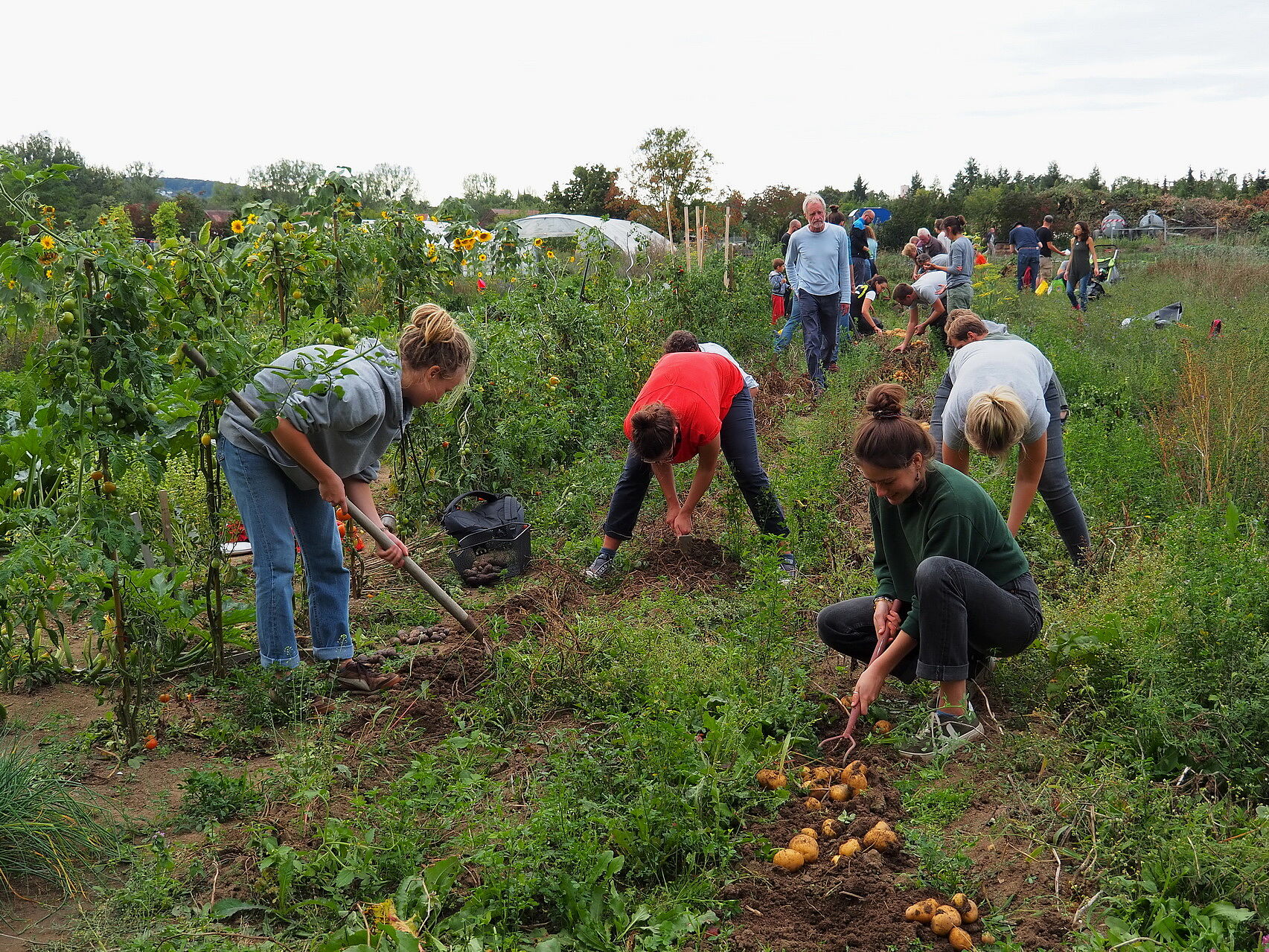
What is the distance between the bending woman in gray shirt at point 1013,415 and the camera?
3756 mm

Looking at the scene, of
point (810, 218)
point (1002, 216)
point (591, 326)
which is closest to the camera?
point (591, 326)

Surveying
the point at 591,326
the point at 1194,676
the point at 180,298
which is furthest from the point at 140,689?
the point at 591,326

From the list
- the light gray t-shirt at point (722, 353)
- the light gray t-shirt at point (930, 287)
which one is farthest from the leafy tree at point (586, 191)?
the light gray t-shirt at point (722, 353)

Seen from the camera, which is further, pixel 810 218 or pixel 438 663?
pixel 810 218

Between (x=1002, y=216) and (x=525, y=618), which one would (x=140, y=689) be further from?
(x=1002, y=216)

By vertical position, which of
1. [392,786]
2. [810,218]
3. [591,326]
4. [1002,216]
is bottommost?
[392,786]

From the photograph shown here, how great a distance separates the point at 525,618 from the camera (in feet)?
14.6

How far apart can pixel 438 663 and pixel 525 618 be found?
463 millimetres

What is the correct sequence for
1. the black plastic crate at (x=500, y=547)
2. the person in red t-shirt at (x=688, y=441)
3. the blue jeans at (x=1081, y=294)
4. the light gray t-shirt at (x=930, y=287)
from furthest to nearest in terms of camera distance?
the blue jeans at (x=1081, y=294) → the light gray t-shirt at (x=930, y=287) → the black plastic crate at (x=500, y=547) → the person in red t-shirt at (x=688, y=441)

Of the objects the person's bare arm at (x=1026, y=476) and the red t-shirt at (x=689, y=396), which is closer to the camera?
the person's bare arm at (x=1026, y=476)

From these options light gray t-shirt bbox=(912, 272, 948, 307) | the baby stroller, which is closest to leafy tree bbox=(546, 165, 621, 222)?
the baby stroller

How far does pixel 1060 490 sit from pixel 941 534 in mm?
1700

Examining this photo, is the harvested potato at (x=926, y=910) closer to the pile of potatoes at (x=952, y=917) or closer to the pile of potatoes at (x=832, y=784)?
the pile of potatoes at (x=952, y=917)

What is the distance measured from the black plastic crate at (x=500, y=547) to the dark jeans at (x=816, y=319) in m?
4.93
